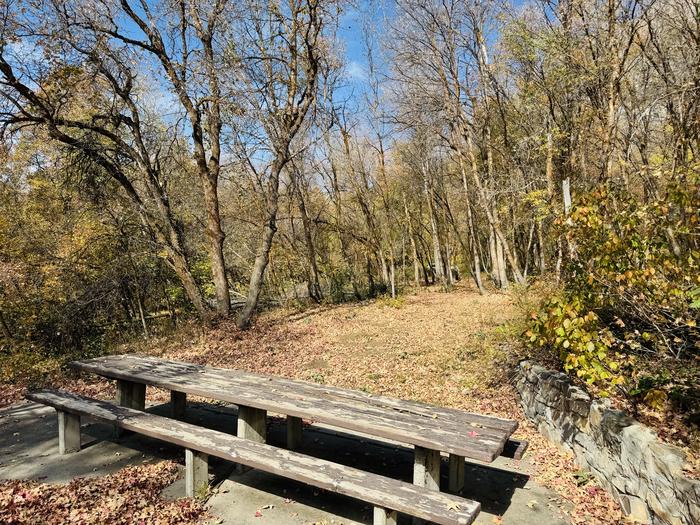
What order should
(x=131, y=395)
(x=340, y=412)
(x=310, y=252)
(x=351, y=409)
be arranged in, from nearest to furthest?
1. (x=340, y=412)
2. (x=351, y=409)
3. (x=131, y=395)
4. (x=310, y=252)

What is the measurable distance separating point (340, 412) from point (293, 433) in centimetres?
149

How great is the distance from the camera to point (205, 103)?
11695 millimetres

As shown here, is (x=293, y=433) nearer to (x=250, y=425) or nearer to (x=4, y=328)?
(x=250, y=425)

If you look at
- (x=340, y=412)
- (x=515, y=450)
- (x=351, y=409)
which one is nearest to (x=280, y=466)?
(x=340, y=412)

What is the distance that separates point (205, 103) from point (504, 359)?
9488 millimetres

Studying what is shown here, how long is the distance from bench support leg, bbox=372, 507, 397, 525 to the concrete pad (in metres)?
0.58

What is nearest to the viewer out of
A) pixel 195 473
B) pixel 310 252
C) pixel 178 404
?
pixel 195 473

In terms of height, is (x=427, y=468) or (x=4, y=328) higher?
(x=4, y=328)

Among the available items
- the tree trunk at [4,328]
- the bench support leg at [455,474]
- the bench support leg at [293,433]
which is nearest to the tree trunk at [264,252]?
the tree trunk at [4,328]

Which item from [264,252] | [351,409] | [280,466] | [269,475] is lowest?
[269,475]

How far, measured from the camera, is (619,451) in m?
3.57

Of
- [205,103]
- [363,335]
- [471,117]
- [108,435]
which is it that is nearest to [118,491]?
[108,435]

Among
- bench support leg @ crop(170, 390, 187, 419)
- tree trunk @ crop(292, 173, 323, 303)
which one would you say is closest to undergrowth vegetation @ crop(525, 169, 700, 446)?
bench support leg @ crop(170, 390, 187, 419)

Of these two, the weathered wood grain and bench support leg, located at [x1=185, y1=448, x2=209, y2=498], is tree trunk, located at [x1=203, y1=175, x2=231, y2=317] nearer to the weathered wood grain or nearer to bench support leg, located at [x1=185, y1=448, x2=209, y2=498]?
bench support leg, located at [x1=185, y1=448, x2=209, y2=498]
